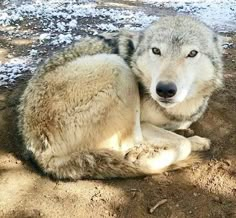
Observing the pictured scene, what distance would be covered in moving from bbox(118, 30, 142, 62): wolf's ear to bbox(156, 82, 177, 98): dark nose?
0.81 meters

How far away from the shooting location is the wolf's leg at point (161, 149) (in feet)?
10.6

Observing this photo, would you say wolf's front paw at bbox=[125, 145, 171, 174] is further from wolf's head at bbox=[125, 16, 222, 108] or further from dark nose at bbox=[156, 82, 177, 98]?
dark nose at bbox=[156, 82, 177, 98]

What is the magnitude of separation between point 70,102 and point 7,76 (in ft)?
6.29

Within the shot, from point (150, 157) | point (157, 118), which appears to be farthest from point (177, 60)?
point (150, 157)

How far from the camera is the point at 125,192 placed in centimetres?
310

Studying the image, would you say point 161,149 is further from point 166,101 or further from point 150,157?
point 166,101

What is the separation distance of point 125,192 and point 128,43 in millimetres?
1530

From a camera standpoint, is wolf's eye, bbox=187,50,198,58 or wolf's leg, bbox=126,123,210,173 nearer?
wolf's leg, bbox=126,123,210,173

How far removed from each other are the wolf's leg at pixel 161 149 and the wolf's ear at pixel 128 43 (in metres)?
0.72

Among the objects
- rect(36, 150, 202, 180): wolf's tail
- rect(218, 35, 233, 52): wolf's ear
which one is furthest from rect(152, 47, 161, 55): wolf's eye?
rect(36, 150, 202, 180): wolf's tail

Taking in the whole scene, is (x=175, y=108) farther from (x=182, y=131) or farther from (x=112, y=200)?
(x=112, y=200)

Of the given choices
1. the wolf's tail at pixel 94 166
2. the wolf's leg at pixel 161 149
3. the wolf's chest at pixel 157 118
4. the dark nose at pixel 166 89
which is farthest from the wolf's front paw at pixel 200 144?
the dark nose at pixel 166 89

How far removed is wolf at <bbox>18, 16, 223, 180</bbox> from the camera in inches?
125

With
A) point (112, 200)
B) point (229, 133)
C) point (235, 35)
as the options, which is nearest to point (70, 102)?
point (112, 200)
